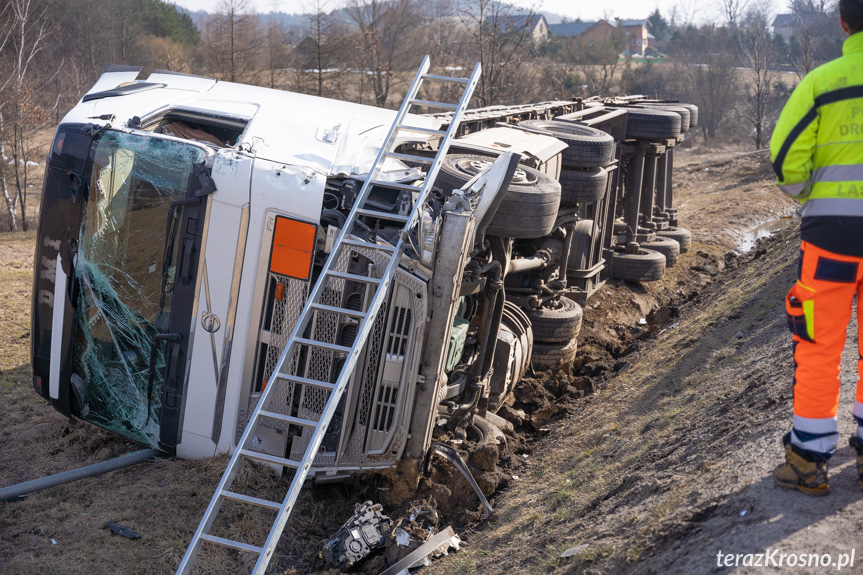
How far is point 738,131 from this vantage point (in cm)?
3528

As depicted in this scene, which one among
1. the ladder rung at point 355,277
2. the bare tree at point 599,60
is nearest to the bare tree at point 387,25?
the bare tree at point 599,60

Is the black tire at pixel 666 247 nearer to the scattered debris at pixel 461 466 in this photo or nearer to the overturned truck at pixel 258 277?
the overturned truck at pixel 258 277

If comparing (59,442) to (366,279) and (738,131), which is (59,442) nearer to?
(366,279)

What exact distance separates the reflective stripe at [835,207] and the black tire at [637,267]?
7.40 m

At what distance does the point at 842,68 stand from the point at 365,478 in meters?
3.22

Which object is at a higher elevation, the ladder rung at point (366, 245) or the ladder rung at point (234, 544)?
the ladder rung at point (366, 245)

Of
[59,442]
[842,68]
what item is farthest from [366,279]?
[59,442]

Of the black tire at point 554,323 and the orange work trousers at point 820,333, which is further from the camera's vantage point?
the black tire at point 554,323

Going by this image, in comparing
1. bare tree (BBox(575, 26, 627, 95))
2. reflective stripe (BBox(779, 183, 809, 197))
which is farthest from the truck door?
bare tree (BBox(575, 26, 627, 95))

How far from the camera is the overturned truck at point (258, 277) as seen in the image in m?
4.24

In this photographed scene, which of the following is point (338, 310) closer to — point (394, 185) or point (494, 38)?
point (394, 185)

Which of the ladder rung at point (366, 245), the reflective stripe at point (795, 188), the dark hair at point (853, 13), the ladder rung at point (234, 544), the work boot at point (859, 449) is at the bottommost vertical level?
the ladder rung at point (234, 544)

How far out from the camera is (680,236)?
12.7 meters

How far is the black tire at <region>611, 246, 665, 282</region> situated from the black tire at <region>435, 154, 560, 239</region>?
539 cm
